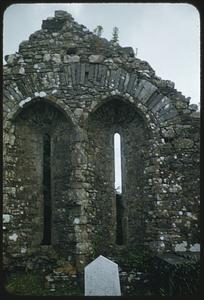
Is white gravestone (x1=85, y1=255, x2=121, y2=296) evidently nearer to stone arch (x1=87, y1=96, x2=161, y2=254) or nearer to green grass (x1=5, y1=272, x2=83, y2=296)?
green grass (x1=5, y1=272, x2=83, y2=296)

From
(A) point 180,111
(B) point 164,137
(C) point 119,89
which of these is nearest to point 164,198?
(B) point 164,137

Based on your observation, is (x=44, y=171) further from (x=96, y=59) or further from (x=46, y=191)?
(x=96, y=59)

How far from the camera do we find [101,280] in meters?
6.91

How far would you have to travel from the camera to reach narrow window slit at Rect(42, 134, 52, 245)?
9648 millimetres

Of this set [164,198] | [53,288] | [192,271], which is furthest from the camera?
[164,198]

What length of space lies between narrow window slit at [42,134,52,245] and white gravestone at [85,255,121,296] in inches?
112

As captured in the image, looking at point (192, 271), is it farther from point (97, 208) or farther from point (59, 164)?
point (59, 164)

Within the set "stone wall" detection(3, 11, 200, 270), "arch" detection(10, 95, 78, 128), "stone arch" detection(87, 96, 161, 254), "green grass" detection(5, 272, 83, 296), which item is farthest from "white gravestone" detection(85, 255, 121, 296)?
"arch" detection(10, 95, 78, 128)

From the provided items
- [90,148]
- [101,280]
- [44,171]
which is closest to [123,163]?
[90,148]

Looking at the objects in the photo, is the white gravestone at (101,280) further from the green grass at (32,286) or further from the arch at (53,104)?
the arch at (53,104)

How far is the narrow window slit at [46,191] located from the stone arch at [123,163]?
1.09 metres

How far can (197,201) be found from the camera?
364 inches

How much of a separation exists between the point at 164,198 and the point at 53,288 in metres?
2.95

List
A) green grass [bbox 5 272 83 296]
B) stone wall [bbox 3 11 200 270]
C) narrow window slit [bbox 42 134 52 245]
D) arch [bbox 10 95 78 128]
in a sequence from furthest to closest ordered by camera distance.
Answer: narrow window slit [bbox 42 134 52 245] < arch [bbox 10 95 78 128] < stone wall [bbox 3 11 200 270] < green grass [bbox 5 272 83 296]
